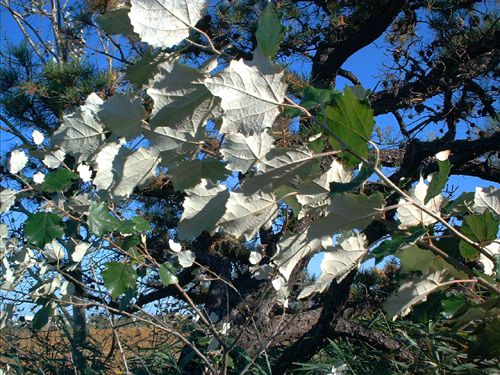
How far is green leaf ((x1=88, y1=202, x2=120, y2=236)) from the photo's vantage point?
1.03 meters

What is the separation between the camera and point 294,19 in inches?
163

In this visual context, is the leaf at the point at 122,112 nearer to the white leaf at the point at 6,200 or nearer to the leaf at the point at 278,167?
the leaf at the point at 278,167

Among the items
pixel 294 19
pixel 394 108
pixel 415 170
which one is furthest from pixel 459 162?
pixel 294 19

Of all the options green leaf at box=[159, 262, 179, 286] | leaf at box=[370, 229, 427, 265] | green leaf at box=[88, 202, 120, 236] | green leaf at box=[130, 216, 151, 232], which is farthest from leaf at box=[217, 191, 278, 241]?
green leaf at box=[159, 262, 179, 286]

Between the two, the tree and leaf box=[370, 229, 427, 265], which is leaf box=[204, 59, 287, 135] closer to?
the tree

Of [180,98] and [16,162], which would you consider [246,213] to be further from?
[16,162]

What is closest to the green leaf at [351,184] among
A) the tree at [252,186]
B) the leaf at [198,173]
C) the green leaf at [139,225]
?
the tree at [252,186]

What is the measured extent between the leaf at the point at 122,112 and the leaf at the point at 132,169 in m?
0.03

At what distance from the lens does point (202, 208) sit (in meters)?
0.50

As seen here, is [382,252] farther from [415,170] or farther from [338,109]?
[415,170]

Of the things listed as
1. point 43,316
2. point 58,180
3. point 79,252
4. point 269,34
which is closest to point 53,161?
point 58,180

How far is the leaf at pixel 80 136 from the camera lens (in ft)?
1.89

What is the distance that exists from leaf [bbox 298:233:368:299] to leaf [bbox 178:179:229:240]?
12 centimetres

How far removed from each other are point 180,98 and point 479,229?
34 cm
